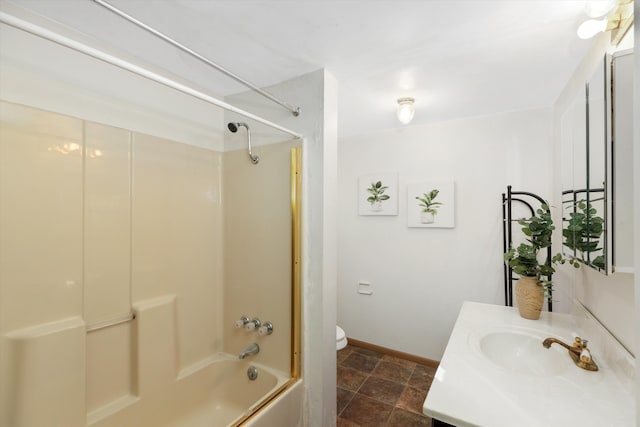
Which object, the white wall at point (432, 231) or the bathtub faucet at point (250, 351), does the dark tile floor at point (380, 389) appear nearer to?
the white wall at point (432, 231)

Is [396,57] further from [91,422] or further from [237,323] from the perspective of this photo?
[91,422]

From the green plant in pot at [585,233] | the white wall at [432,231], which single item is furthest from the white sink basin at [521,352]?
the white wall at [432,231]

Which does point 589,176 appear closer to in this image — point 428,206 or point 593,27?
point 593,27

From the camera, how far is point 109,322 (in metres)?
1.42

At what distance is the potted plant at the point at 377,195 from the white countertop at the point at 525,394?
5.39ft

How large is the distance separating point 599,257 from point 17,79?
2.56 m

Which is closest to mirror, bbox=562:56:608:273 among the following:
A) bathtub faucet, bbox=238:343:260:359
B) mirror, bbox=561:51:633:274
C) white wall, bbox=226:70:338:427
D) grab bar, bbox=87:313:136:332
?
mirror, bbox=561:51:633:274

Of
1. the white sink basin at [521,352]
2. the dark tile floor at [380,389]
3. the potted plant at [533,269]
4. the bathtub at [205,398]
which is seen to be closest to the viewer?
the white sink basin at [521,352]

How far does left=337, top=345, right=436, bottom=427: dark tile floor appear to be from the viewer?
191cm

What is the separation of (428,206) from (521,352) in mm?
1382

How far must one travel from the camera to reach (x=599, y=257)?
1.11 metres

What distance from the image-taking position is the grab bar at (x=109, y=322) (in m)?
1.35

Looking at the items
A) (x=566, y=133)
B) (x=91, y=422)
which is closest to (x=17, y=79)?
(x=91, y=422)

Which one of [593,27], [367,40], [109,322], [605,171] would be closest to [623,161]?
[605,171]
